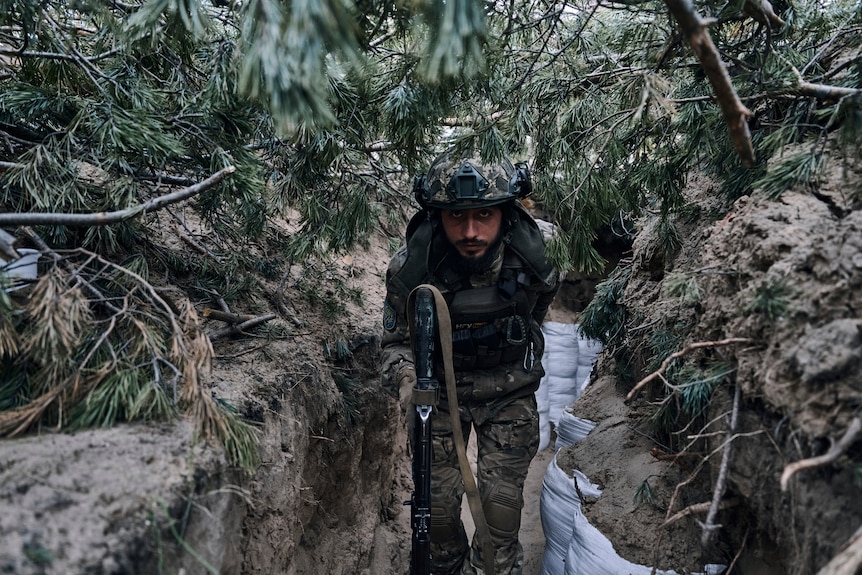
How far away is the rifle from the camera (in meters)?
2.78

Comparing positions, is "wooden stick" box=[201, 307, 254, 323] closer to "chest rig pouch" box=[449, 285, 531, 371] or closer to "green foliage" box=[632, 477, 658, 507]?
"chest rig pouch" box=[449, 285, 531, 371]

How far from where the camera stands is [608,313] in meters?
3.64

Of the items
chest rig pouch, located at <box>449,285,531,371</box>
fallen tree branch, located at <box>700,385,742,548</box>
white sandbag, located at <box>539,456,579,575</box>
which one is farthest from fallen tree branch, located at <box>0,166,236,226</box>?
white sandbag, located at <box>539,456,579,575</box>

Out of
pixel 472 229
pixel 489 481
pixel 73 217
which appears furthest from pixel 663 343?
pixel 73 217

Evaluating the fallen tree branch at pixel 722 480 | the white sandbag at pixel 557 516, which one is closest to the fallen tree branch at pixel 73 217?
the fallen tree branch at pixel 722 480

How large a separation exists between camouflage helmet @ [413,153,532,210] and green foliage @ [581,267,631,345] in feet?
3.24

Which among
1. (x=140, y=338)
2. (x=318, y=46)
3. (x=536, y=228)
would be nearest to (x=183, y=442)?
(x=140, y=338)

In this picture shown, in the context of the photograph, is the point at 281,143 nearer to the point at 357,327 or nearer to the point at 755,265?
the point at 357,327

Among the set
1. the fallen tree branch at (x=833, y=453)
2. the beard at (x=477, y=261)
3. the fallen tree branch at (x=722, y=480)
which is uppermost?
the beard at (x=477, y=261)

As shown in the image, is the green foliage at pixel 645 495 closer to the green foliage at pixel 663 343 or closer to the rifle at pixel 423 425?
the green foliage at pixel 663 343

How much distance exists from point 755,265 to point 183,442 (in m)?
1.86

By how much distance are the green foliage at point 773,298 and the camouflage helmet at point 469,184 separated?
1.33 metres

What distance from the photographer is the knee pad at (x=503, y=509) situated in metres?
3.02

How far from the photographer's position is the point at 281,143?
3.11 m
